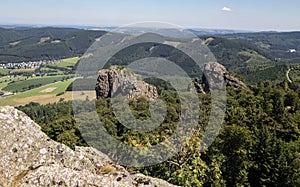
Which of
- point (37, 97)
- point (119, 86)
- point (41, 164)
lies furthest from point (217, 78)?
point (37, 97)

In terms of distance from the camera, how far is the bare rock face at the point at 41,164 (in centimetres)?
736

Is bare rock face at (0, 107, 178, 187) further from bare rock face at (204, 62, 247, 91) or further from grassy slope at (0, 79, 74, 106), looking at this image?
grassy slope at (0, 79, 74, 106)

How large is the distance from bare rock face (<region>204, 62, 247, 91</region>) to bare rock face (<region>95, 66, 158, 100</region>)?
19234 mm

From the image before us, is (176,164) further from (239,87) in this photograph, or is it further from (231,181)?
(239,87)

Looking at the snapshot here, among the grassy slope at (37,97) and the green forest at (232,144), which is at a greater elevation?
the green forest at (232,144)

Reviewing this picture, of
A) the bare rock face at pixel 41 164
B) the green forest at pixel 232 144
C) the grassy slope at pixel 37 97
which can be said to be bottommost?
the grassy slope at pixel 37 97

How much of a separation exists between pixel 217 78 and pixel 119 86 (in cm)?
3224

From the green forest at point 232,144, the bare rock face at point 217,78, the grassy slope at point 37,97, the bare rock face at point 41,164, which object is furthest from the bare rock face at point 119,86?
the grassy slope at point 37,97

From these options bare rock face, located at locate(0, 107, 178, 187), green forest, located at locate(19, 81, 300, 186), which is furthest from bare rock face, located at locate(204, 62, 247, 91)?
bare rock face, located at locate(0, 107, 178, 187)

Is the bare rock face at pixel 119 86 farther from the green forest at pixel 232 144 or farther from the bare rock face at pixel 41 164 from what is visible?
the bare rock face at pixel 41 164

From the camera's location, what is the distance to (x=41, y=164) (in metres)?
8.00

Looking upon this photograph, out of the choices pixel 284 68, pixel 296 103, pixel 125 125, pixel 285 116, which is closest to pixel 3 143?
pixel 125 125

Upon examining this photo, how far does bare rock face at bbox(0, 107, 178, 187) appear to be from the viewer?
24.2 feet

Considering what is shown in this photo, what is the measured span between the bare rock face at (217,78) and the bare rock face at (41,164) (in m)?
80.3
